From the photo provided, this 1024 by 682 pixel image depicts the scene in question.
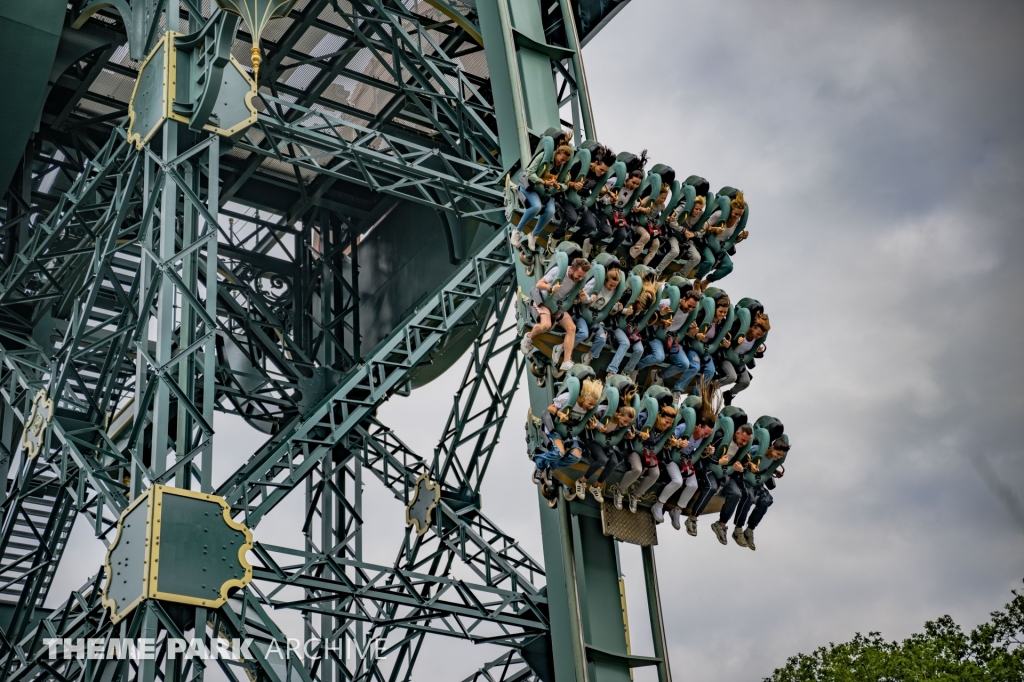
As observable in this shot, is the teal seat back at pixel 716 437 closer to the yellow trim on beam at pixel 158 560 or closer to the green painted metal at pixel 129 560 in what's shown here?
the yellow trim on beam at pixel 158 560

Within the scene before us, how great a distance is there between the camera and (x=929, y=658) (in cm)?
2786

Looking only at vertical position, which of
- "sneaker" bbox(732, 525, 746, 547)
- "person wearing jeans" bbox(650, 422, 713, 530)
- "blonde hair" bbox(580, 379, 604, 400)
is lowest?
"sneaker" bbox(732, 525, 746, 547)

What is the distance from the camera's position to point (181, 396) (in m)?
16.1

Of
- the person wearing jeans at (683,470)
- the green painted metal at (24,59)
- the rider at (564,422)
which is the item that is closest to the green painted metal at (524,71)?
the rider at (564,422)

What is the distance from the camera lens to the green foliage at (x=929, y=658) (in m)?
27.3

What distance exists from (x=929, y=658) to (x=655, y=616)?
1144 cm

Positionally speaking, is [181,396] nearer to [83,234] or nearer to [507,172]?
[507,172]

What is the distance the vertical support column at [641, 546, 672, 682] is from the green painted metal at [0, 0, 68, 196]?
11565mm

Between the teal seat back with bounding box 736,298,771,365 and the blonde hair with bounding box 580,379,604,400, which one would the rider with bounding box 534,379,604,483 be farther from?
Result: the teal seat back with bounding box 736,298,771,365

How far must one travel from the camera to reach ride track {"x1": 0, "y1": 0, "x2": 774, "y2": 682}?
17.5 meters

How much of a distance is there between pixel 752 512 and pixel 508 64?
750 cm

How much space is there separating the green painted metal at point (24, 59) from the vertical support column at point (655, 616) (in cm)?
1157

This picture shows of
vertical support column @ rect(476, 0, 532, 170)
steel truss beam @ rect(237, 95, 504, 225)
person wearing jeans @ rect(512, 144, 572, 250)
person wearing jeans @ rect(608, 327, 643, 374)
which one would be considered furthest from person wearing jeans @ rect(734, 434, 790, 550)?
steel truss beam @ rect(237, 95, 504, 225)

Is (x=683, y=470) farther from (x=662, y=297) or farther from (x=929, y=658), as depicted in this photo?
(x=929, y=658)
